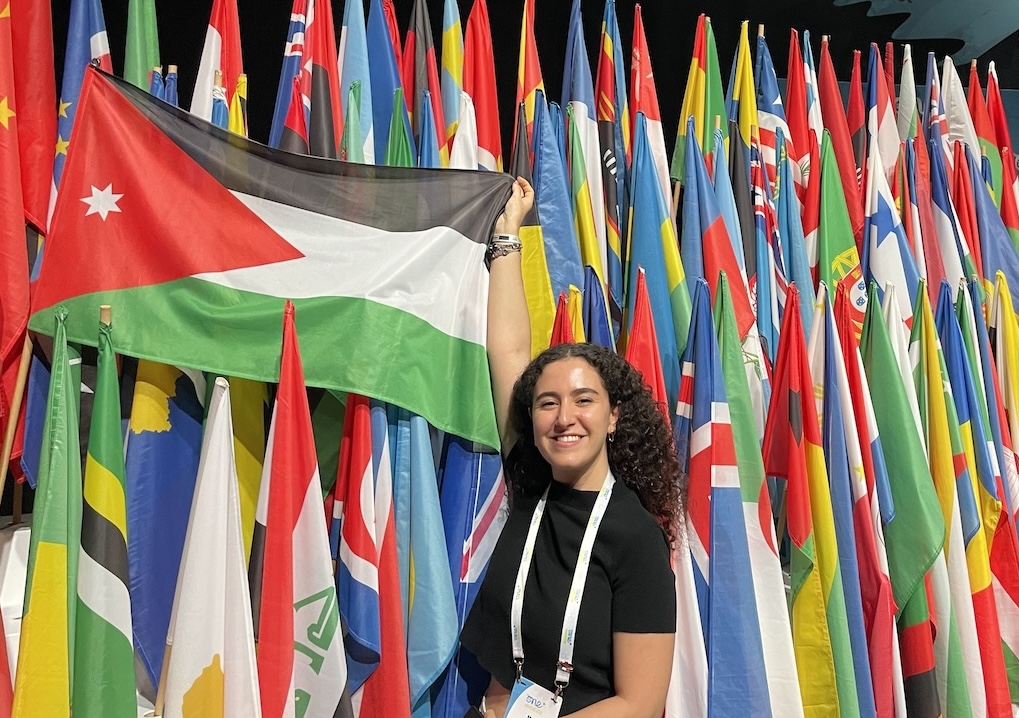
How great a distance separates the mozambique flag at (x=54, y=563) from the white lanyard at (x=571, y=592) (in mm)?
837

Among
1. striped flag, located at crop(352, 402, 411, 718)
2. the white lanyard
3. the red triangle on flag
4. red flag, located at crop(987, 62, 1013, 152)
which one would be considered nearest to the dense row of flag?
striped flag, located at crop(352, 402, 411, 718)

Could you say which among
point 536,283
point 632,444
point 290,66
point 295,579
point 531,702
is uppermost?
point 290,66

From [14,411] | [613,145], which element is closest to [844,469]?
[613,145]

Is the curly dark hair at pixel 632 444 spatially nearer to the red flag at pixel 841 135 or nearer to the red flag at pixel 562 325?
the red flag at pixel 562 325

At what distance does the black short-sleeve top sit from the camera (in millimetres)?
1646

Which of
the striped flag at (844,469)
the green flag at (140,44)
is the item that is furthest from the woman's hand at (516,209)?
the green flag at (140,44)

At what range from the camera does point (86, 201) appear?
74.4 inches

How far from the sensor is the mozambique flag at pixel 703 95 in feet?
10.00

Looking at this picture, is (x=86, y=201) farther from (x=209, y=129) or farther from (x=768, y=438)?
(x=768, y=438)

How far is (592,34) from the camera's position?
11.3 feet

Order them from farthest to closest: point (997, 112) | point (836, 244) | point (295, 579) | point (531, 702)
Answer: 1. point (997, 112)
2. point (836, 244)
3. point (295, 579)
4. point (531, 702)

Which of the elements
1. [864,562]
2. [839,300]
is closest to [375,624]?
[864,562]

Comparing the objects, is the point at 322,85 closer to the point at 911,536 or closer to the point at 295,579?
the point at 295,579

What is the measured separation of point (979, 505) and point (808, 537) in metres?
0.86
